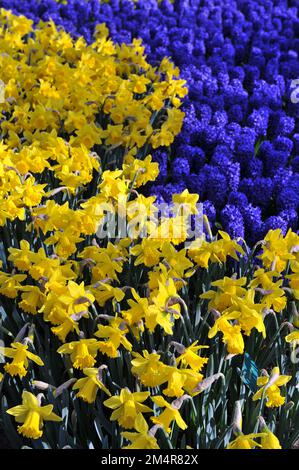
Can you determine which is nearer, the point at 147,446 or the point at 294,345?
the point at 147,446

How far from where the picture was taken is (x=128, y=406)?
1998 mm

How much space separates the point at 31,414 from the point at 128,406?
0.29 m

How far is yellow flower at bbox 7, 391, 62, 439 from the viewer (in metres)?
1.97

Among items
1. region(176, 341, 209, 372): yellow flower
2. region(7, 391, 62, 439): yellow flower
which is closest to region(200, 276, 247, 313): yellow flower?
region(176, 341, 209, 372): yellow flower

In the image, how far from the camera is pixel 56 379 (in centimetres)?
247

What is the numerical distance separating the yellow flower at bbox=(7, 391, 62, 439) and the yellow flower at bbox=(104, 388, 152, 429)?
0.18 meters

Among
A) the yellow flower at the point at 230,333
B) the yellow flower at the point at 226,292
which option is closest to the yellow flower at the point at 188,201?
the yellow flower at the point at 226,292

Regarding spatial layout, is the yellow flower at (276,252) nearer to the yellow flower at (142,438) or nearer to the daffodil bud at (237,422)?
the daffodil bud at (237,422)

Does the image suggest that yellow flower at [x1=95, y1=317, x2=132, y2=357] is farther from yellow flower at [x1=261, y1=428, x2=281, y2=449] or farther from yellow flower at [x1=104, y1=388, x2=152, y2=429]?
yellow flower at [x1=261, y1=428, x2=281, y2=449]

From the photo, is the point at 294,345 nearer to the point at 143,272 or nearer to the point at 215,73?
the point at 143,272

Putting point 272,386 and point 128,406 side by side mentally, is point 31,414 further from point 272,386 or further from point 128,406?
point 272,386

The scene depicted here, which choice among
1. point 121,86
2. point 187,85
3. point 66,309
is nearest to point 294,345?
point 66,309

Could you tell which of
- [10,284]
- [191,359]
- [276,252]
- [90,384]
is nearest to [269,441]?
[191,359]
